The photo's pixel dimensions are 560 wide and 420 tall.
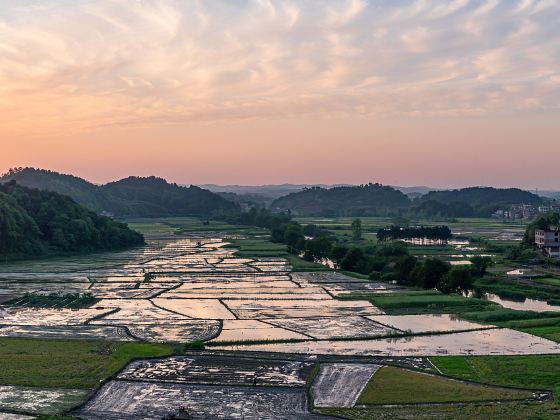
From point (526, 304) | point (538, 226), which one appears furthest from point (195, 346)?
point (538, 226)

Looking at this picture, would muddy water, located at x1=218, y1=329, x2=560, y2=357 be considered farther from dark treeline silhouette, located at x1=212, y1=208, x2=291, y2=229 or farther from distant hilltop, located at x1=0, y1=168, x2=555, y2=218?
distant hilltop, located at x1=0, y1=168, x2=555, y2=218

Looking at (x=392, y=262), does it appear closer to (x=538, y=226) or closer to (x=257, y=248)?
(x=538, y=226)

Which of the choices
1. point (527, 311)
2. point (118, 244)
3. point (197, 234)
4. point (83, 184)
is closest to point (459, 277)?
point (527, 311)

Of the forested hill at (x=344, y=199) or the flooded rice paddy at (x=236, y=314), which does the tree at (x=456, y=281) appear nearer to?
the flooded rice paddy at (x=236, y=314)

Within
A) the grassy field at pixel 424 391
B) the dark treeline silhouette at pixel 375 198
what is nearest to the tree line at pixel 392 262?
the grassy field at pixel 424 391

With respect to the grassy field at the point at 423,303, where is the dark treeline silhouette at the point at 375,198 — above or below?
above
